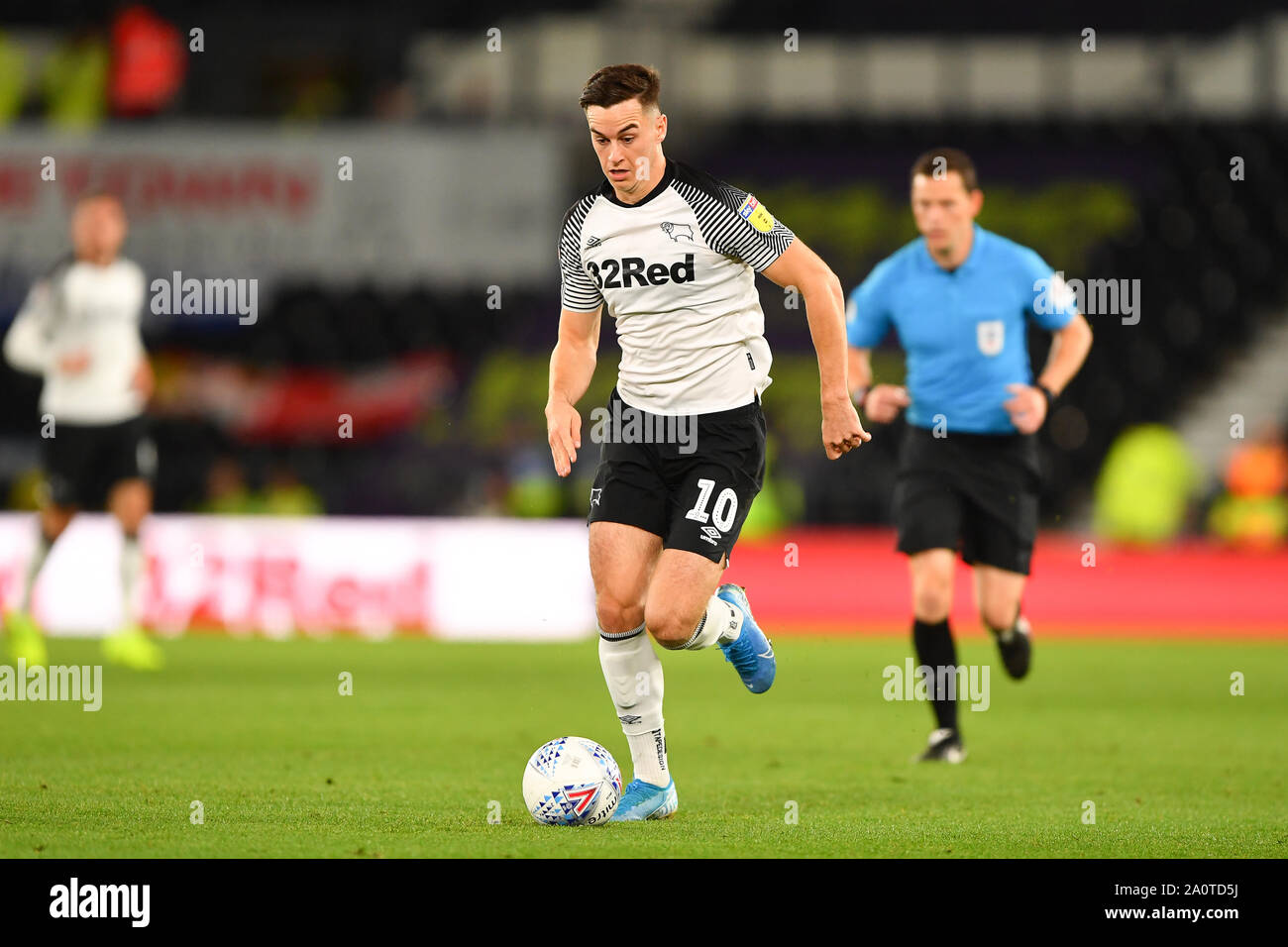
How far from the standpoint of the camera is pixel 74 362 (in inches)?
461

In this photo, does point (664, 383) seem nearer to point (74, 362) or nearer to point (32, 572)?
point (74, 362)

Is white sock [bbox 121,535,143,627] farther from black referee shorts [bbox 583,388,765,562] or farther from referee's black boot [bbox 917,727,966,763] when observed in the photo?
black referee shorts [bbox 583,388,765,562]

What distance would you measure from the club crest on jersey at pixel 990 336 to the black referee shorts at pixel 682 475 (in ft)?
7.20

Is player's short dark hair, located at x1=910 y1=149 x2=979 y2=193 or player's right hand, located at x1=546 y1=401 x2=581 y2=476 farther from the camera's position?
player's short dark hair, located at x1=910 y1=149 x2=979 y2=193

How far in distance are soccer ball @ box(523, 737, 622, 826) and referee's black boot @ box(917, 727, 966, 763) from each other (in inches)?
100

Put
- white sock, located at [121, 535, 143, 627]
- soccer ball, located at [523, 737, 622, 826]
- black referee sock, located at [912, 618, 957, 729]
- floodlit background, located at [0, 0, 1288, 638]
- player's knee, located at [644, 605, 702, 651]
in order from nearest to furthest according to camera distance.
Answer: soccer ball, located at [523, 737, 622, 826]
player's knee, located at [644, 605, 702, 651]
black referee sock, located at [912, 618, 957, 729]
white sock, located at [121, 535, 143, 627]
floodlit background, located at [0, 0, 1288, 638]

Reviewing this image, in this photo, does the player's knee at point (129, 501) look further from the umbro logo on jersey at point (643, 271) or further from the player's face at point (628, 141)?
the player's face at point (628, 141)

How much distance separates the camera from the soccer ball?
20.3 ft

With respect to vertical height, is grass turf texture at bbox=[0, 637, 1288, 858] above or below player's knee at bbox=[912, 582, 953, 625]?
below

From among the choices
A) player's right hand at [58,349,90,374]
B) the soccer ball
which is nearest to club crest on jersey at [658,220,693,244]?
the soccer ball

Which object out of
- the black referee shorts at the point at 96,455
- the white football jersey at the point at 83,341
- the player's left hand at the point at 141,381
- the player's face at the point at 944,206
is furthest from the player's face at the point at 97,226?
the player's face at the point at 944,206

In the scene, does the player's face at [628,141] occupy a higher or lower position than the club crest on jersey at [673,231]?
higher

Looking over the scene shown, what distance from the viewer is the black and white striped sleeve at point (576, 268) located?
6598mm

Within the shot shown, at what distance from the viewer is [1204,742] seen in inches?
363
